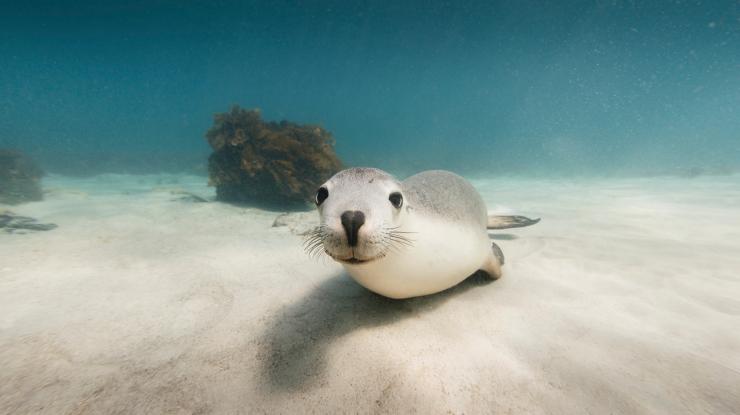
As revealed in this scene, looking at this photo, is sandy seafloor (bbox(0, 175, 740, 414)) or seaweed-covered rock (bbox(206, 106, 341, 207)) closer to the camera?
sandy seafloor (bbox(0, 175, 740, 414))

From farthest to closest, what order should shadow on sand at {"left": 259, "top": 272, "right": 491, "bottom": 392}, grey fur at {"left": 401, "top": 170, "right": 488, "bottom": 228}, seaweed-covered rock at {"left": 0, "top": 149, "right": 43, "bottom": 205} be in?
seaweed-covered rock at {"left": 0, "top": 149, "right": 43, "bottom": 205}
grey fur at {"left": 401, "top": 170, "right": 488, "bottom": 228}
shadow on sand at {"left": 259, "top": 272, "right": 491, "bottom": 392}

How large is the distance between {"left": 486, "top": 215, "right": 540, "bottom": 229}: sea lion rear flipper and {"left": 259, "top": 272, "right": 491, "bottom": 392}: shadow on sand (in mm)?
1374

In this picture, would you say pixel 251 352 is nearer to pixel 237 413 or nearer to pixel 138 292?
→ pixel 237 413

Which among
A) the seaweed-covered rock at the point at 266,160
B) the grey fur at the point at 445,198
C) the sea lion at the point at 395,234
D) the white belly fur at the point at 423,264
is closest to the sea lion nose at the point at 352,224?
the sea lion at the point at 395,234

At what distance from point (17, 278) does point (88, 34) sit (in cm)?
6299

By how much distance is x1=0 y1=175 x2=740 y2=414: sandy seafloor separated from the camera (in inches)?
48.2

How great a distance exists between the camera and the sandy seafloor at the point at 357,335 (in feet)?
4.02

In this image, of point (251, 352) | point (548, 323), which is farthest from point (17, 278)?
point (548, 323)

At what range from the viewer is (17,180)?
911 cm

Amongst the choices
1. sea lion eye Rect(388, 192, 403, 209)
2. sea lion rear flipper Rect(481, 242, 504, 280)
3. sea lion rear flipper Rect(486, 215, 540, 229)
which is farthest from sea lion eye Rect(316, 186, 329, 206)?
sea lion rear flipper Rect(486, 215, 540, 229)

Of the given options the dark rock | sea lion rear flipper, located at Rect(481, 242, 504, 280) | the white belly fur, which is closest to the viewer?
the white belly fur

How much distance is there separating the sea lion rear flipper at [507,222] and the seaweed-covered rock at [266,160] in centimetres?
439

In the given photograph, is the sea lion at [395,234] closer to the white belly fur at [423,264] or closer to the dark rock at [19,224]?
the white belly fur at [423,264]

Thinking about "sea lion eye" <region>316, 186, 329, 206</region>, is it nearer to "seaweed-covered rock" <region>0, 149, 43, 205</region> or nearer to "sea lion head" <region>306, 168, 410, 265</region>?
"sea lion head" <region>306, 168, 410, 265</region>
